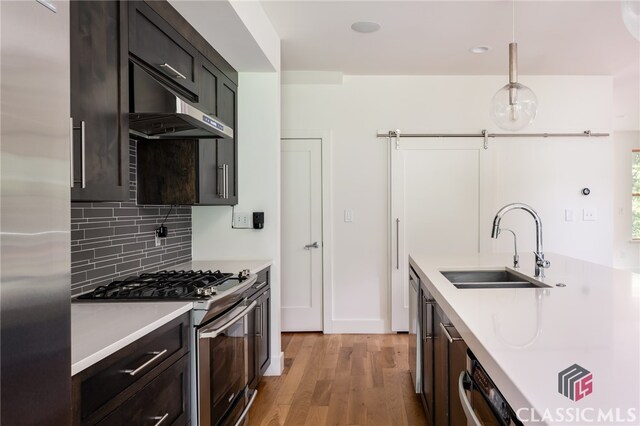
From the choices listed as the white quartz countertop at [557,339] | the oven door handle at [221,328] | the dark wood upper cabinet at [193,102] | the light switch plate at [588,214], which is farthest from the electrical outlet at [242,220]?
the light switch plate at [588,214]

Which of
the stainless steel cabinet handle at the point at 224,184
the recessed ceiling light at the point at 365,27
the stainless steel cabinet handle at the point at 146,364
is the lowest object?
the stainless steel cabinet handle at the point at 146,364

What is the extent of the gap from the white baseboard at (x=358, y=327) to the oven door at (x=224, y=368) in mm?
1907

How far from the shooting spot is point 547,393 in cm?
79

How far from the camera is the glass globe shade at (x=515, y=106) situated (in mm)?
2316

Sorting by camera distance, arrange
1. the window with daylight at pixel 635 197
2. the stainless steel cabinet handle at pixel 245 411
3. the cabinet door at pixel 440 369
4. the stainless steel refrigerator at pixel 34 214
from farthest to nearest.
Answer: the window with daylight at pixel 635 197 < the stainless steel cabinet handle at pixel 245 411 < the cabinet door at pixel 440 369 < the stainless steel refrigerator at pixel 34 214

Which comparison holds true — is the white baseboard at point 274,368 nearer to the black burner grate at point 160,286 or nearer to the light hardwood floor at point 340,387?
the light hardwood floor at point 340,387

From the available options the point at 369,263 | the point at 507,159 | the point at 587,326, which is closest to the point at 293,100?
the point at 369,263

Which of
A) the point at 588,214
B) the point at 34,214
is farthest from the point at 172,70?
the point at 588,214

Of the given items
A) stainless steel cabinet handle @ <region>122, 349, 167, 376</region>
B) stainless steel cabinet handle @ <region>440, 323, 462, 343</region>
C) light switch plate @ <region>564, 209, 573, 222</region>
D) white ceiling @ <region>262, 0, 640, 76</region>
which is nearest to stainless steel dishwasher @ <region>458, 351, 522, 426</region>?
stainless steel cabinet handle @ <region>440, 323, 462, 343</region>

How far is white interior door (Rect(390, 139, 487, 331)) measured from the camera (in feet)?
14.1

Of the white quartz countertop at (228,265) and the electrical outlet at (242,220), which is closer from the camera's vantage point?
the white quartz countertop at (228,265)

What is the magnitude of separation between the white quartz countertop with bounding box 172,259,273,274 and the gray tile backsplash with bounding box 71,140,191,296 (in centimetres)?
11

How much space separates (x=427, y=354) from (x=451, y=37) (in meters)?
2.34

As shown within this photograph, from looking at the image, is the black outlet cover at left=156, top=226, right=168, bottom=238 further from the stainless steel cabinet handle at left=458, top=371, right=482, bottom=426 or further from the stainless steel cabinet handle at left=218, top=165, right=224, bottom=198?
the stainless steel cabinet handle at left=458, top=371, right=482, bottom=426
